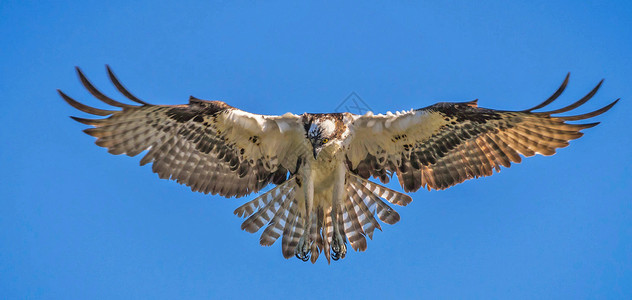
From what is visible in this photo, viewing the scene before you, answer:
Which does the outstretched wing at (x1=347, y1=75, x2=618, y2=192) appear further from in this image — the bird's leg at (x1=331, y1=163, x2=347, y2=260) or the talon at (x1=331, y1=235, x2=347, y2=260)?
the talon at (x1=331, y1=235, x2=347, y2=260)

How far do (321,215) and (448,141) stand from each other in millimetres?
2062

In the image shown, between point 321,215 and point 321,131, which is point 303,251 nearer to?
point 321,215

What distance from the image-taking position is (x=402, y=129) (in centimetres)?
856

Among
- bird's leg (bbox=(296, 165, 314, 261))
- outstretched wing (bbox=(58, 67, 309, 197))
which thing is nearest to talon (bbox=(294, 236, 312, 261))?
bird's leg (bbox=(296, 165, 314, 261))

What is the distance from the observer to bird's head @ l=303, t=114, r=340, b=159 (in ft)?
26.9

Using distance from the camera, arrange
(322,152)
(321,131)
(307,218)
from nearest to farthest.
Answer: (321,131), (322,152), (307,218)

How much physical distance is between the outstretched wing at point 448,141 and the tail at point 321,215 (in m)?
0.26

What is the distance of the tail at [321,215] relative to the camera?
353 inches

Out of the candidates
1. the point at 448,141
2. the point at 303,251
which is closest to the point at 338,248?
the point at 303,251

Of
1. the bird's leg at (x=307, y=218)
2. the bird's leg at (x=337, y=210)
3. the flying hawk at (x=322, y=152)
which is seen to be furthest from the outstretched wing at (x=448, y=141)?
the bird's leg at (x=307, y=218)

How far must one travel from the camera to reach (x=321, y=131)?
8211 mm

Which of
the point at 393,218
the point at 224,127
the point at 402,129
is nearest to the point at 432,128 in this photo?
the point at 402,129

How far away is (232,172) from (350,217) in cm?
179

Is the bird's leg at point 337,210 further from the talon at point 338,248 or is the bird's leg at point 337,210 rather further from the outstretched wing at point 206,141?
the outstretched wing at point 206,141
